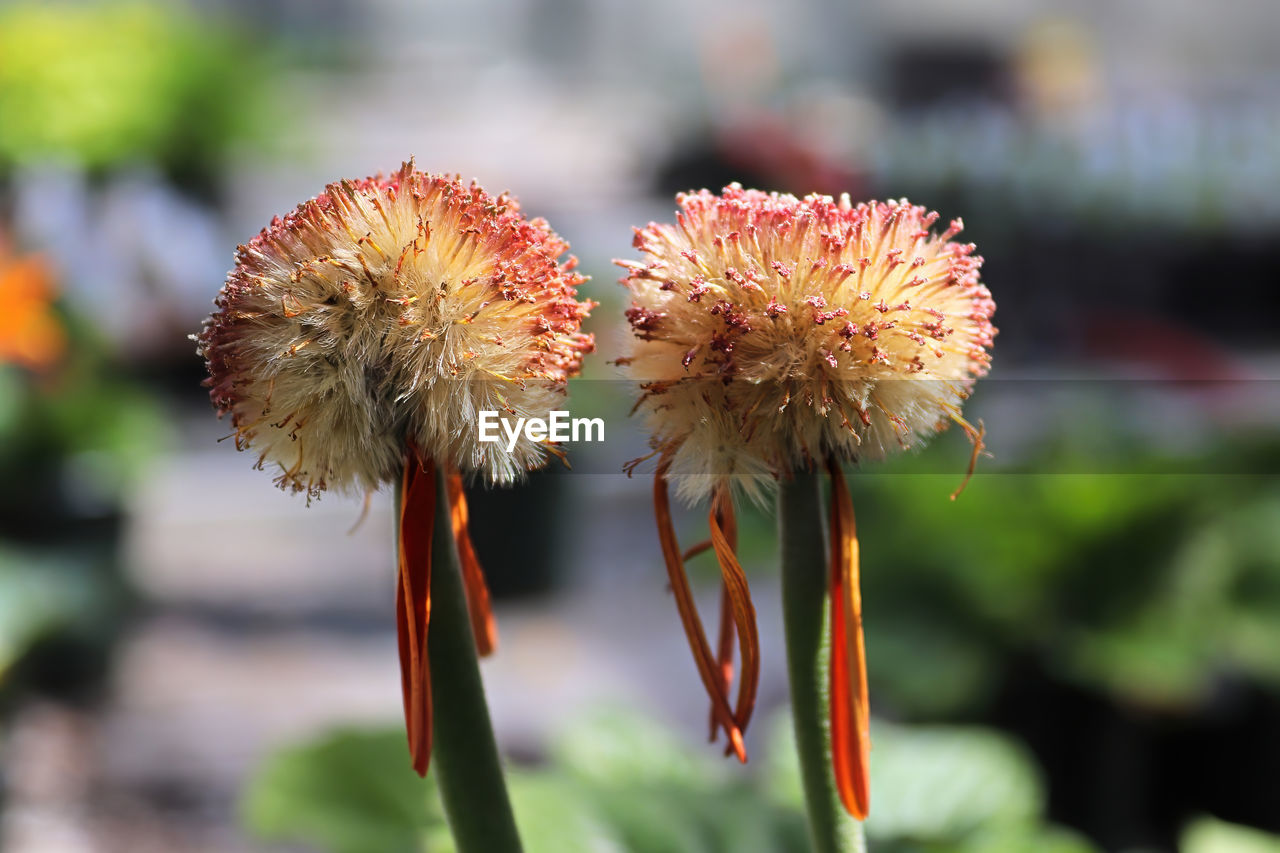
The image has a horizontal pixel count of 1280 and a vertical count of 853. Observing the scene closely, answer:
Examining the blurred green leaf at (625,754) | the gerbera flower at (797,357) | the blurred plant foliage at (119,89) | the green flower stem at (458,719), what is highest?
the blurred plant foliage at (119,89)

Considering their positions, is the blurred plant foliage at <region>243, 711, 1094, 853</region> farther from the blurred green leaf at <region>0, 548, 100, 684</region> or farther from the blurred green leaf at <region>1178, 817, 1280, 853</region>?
the blurred green leaf at <region>0, 548, 100, 684</region>

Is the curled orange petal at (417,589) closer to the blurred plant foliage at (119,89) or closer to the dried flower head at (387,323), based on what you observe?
the dried flower head at (387,323)

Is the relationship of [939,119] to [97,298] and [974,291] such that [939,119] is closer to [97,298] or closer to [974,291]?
[97,298]

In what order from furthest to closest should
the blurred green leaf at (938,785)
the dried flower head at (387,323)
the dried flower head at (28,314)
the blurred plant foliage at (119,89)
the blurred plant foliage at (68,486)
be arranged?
1. the blurred plant foliage at (119,89)
2. the blurred plant foliage at (68,486)
3. the dried flower head at (28,314)
4. the blurred green leaf at (938,785)
5. the dried flower head at (387,323)

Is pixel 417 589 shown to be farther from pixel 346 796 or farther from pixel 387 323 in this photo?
pixel 346 796

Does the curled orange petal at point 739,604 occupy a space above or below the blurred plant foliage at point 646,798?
above

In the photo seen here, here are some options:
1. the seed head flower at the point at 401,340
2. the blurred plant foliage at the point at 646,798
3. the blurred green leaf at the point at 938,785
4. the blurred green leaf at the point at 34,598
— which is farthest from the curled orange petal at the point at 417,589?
the blurred green leaf at the point at 34,598

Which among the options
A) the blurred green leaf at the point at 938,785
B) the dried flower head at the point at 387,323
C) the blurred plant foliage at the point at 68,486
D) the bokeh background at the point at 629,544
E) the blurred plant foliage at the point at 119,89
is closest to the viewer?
the dried flower head at the point at 387,323
